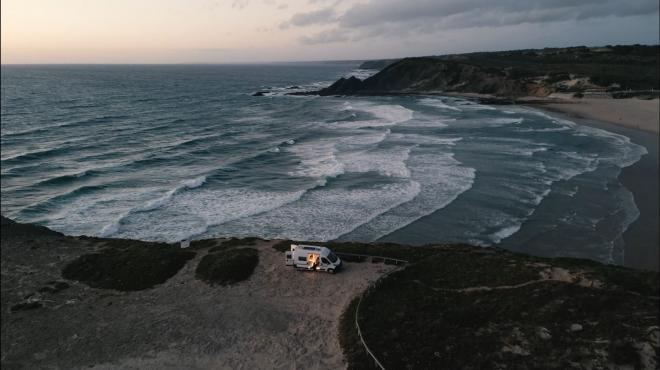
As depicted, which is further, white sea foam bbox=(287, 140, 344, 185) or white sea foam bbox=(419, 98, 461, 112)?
white sea foam bbox=(419, 98, 461, 112)

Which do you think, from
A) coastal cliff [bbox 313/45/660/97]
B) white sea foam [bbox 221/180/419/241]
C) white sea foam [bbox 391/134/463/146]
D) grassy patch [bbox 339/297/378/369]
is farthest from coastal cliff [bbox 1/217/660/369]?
coastal cliff [bbox 313/45/660/97]

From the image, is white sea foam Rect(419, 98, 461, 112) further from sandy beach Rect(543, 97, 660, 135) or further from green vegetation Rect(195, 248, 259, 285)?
green vegetation Rect(195, 248, 259, 285)

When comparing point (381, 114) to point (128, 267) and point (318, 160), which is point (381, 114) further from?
point (128, 267)

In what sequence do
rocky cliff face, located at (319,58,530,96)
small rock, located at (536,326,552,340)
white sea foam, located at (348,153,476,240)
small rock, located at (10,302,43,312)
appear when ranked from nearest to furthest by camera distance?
small rock, located at (536,326,552,340) < small rock, located at (10,302,43,312) < white sea foam, located at (348,153,476,240) < rocky cliff face, located at (319,58,530,96)

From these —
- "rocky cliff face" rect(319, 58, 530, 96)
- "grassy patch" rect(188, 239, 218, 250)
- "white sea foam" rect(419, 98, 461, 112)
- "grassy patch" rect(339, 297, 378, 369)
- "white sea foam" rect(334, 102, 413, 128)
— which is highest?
"rocky cliff face" rect(319, 58, 530, 96)

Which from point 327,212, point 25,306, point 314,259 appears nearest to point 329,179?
point 327,212

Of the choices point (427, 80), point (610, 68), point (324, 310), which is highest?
point (610, 68)

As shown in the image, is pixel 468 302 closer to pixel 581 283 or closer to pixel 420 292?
pixel 420 292
